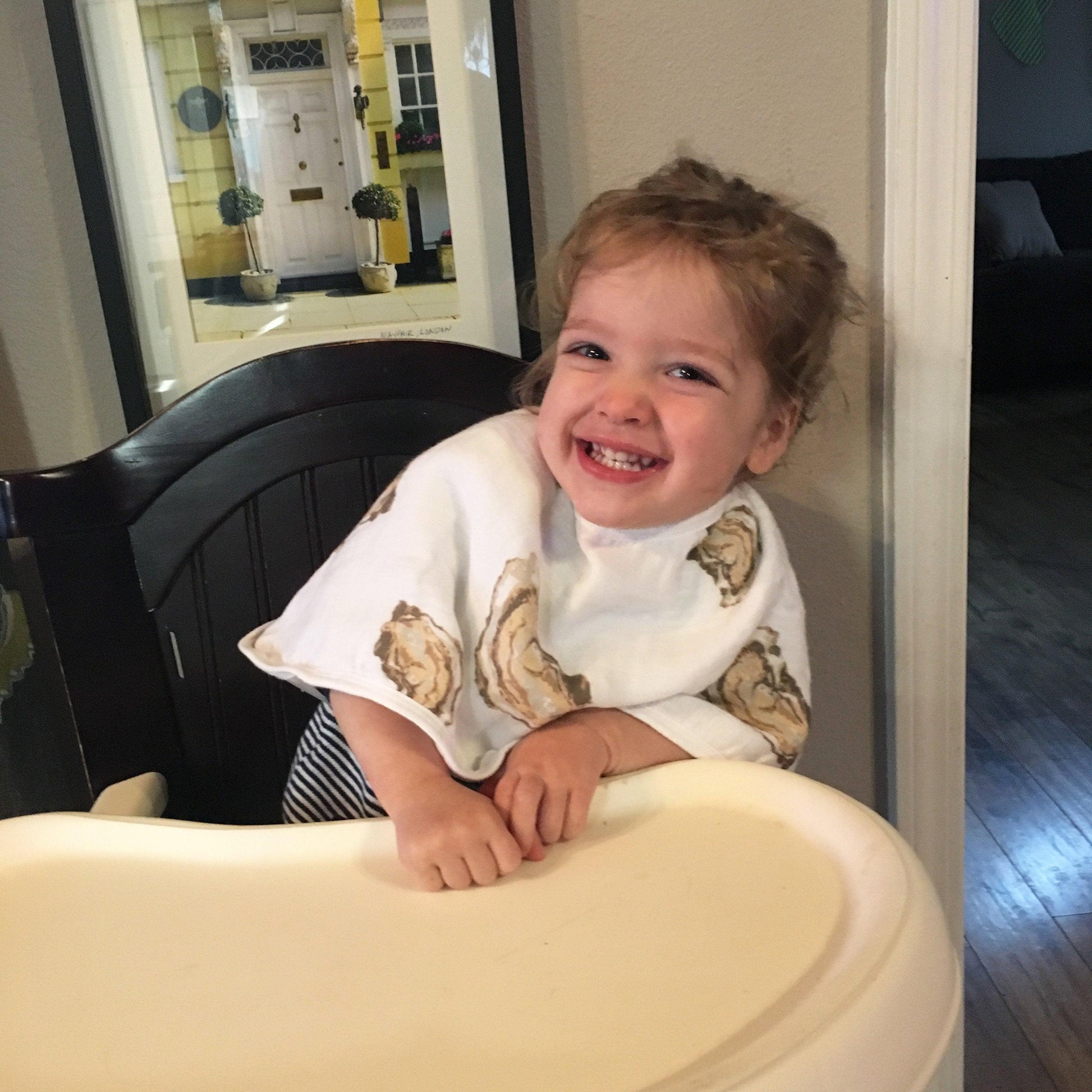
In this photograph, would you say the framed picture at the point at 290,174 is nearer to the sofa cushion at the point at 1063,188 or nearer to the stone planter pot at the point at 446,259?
the stone planter pot at the point at 446,259

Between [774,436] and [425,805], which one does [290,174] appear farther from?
[425,805]

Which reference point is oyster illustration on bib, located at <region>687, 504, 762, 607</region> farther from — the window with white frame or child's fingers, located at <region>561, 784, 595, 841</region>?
the window with white frame

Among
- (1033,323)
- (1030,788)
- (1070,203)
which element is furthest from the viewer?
(1070,203)

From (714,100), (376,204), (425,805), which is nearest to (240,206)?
(376,204)

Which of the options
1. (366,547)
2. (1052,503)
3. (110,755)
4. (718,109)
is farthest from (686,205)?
(1052,503)

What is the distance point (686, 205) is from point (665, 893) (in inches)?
19.2

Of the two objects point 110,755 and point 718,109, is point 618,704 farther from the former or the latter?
point 718,109

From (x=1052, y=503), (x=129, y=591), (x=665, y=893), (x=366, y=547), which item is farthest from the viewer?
(x=1052, y=503)

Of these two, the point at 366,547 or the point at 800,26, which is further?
the point at 800,26

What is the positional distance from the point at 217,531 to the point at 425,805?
0.36m

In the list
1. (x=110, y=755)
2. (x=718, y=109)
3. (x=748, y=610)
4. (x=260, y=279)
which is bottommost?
(x=110, y=755)

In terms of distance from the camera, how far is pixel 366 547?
740 mm

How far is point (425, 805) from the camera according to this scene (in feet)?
2.09

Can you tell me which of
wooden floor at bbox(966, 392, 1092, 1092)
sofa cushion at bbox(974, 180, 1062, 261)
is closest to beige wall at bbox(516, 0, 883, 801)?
wooden floor at bbox(966, 392, 1092, 1092)
